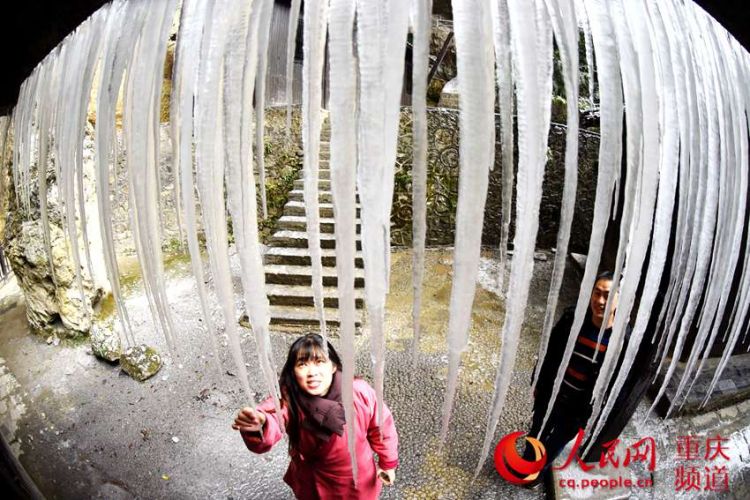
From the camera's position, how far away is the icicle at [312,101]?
1.60 ft

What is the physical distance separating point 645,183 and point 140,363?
4.19 m

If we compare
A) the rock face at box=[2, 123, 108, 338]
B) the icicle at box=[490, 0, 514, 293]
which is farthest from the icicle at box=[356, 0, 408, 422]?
the rock face at box=[2, 123, 108, 338]

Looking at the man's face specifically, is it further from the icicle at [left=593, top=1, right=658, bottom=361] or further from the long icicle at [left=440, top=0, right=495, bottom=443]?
the long icicle at [left=440, top=0, right=495, bottom=443]

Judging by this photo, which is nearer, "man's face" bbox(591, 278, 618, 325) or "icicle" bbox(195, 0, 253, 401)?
"icicle" bbox(195, 0, 253, 401)

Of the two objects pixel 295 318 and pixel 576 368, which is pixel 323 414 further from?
pixel 295 318

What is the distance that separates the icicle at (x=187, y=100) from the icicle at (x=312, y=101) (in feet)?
0.53

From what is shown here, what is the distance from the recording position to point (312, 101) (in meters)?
0.50

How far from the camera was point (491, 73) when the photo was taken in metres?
0.48

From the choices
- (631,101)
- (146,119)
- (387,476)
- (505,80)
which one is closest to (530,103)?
(505,80)

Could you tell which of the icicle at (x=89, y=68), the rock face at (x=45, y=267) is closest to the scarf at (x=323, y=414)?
the icicle at (x=89, y=68)

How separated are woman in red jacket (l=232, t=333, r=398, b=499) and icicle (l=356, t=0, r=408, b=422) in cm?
105

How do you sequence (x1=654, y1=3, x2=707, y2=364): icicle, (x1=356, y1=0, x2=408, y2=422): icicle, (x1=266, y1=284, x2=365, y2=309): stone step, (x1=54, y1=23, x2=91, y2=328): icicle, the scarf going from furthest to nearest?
(x1=266, y1=284, x2=365, y2=309): stone step → the scarf → (x1=54, y1=23, x2=91, y2=328): icicle → (x1=654, y1=3, x2=707, y2=364): icicle → (x1=356, y1=0, x2=408, y2=422): icicle

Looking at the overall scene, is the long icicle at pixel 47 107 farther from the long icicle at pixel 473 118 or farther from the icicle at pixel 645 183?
the icicle at pixel 645 183

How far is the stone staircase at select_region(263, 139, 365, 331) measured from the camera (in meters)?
4.42
